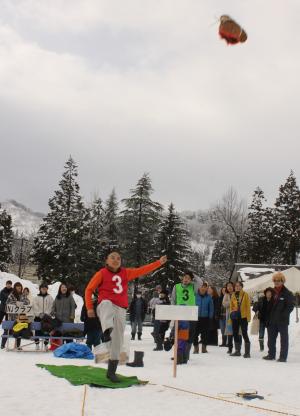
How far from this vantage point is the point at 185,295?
458 inches

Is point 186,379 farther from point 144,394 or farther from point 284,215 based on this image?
point 284,215

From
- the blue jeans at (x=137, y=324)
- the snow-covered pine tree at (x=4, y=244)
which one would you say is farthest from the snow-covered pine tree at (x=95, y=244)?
the blue jeans at (x=137, y=324)

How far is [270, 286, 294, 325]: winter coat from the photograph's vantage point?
12703 millimetres

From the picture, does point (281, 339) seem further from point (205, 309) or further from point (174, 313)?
point (174, 313)

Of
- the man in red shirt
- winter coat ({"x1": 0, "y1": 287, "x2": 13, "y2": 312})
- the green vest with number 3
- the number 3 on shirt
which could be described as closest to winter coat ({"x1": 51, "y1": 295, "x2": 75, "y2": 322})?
winter coat ({"x1": 0, "y1": 287, "x2": 13, "y2": 312})

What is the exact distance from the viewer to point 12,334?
43.4 feet

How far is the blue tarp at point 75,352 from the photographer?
36.4 ft

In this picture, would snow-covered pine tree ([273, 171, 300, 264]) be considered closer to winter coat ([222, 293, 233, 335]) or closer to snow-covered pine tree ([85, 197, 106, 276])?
snow-covered pine tree ([85, 197, 106, 276])

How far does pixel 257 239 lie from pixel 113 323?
55.6m

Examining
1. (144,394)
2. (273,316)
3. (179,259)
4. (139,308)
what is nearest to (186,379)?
(144,394)

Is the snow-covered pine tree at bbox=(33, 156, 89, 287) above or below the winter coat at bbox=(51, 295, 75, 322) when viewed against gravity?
above

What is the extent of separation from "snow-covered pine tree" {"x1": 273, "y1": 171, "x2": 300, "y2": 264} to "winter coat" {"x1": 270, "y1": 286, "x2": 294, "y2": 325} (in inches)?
1895

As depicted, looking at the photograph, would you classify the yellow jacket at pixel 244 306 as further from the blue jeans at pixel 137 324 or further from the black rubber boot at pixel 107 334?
the black rubber boot at pixel 107 334

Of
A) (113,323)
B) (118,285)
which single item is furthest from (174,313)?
(113,323)
